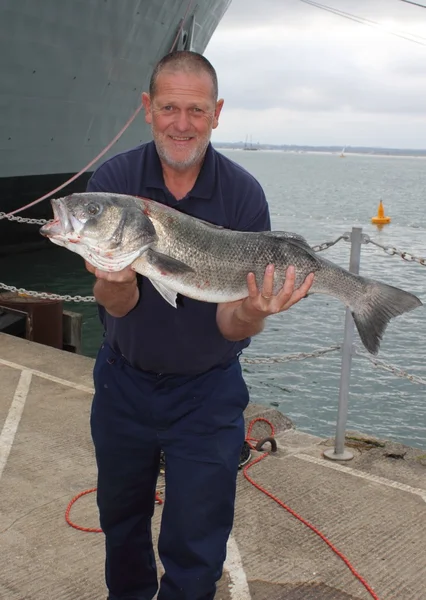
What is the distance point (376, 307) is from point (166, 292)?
1.10 m

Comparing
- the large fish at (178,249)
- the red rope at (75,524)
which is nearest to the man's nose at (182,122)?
the large fish at (178,249)

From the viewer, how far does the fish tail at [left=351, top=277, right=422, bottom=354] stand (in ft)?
11.4

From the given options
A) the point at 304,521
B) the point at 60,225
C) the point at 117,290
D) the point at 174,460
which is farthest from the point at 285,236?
the point at 304,521

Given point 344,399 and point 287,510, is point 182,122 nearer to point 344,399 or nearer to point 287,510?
point 287,510

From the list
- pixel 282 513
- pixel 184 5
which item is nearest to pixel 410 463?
pixel 282 513

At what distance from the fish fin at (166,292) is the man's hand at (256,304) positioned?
0.92ft

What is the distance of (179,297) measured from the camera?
329cm

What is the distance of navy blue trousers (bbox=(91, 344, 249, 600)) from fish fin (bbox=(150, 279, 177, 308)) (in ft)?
1.24

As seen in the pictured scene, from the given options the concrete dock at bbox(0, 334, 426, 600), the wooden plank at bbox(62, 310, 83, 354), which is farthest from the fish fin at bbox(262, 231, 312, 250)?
the wooden plank at bbox(62, 310, 83, 354)

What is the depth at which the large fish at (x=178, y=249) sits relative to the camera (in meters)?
2.99

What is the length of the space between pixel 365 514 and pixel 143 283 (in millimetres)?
2551

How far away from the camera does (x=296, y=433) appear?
6.38 metres

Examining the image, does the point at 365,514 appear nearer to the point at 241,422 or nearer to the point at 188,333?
the point at 241,422

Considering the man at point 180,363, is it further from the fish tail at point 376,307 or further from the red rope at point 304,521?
the red rope at point 304,521
